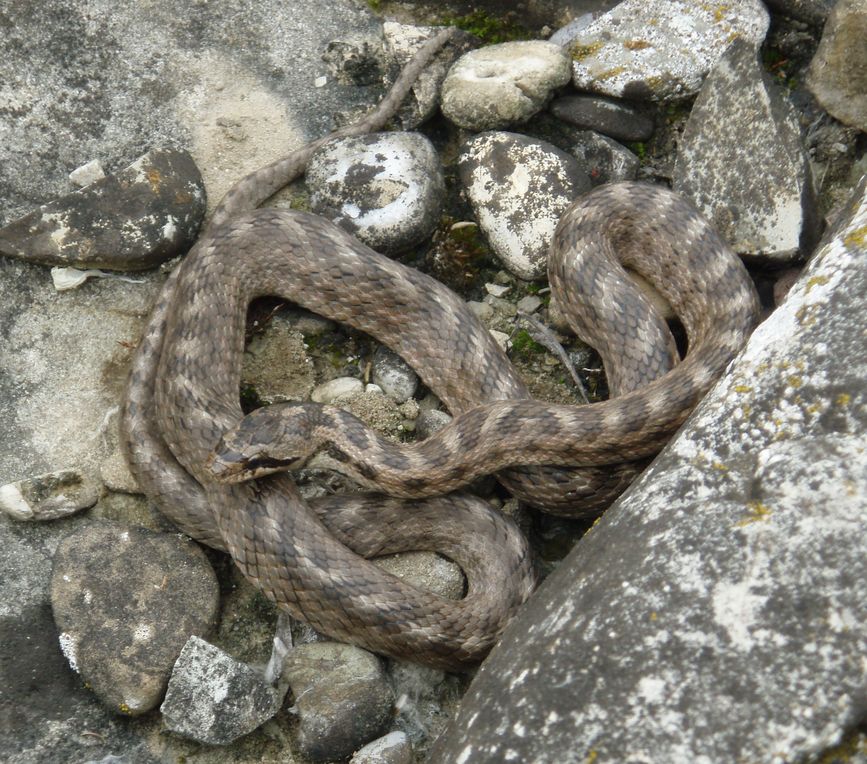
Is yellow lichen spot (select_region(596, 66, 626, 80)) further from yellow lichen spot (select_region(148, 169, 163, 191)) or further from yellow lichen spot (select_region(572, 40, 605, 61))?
yellow lichen spot (select_region(148, 169, 163, 191))

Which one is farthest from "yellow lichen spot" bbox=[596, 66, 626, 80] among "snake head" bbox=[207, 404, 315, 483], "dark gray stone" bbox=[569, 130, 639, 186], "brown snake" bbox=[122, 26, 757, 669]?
"snake head" bbox=[207, 404, 315, 483]

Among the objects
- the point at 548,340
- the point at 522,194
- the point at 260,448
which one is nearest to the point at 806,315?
the point at 548,340

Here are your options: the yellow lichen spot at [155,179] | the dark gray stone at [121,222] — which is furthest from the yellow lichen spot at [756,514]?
the yellow lichen spot at [155,179]

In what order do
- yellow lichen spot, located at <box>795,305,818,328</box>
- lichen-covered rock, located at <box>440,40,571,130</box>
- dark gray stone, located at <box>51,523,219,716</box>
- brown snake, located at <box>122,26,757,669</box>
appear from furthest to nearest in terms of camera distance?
lichen-covered rock, located at <box>440,40,571,130</box> → brown snake, located at <box>122,26,757,669</box> → dark gray stone, located at <box>51,523,219,716</box> → yellow lichen spot, located at <box>795,305,818,328</box>

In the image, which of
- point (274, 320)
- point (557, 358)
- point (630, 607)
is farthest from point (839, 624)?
point (274, 320)

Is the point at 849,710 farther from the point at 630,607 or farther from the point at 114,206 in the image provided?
the point at 114,206
